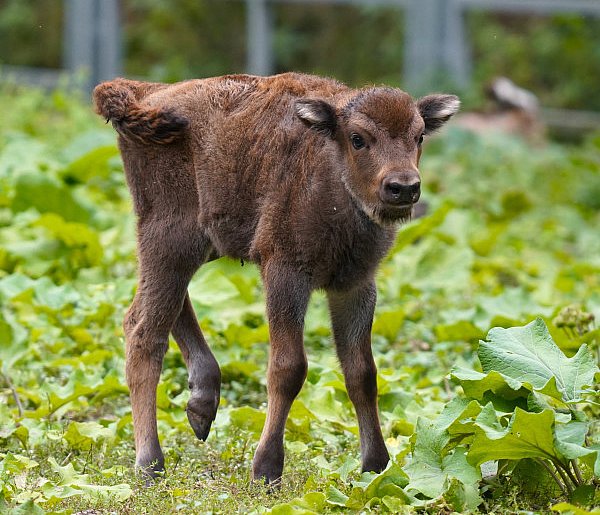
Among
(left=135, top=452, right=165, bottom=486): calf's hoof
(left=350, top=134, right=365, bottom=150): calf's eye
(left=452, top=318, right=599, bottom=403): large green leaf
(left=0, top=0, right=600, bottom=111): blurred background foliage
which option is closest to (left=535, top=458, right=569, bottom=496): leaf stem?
(left=452, top=318, right=599, bottom=403): large green leaf

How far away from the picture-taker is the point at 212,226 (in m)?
6.44

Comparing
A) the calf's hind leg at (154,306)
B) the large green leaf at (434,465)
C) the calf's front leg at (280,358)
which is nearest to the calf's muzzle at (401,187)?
the calf's front leg at (280,358)

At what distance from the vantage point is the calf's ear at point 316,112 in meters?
6.04

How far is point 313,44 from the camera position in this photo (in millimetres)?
23469

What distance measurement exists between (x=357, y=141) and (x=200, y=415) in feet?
6.20

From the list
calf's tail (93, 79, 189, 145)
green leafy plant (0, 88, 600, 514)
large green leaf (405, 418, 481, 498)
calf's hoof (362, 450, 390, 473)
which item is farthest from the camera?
calf's tail (93, 79, 189, 145)

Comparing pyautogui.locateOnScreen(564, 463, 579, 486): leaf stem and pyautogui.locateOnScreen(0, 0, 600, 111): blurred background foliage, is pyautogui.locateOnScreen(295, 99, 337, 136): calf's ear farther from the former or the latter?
pyautogui.locateOnScreen(0, 0, 600, 111): blurred background foliage

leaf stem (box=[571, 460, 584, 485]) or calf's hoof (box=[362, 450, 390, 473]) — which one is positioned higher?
leaf stem (box=[571, 460, 584, 485])

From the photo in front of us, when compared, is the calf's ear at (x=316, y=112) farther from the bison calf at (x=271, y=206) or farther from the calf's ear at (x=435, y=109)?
the calf's ear at (x=435, y=109)

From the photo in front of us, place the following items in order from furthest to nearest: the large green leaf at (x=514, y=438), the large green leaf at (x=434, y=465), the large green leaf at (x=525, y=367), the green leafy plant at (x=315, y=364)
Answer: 1. the large green leaf at (x=525, y=367)
2. the green leafy plant at (x=315, y=364)
3. the large green leaf at (x=434, y=465)
4. the large green leaf at (x=514, y=438)

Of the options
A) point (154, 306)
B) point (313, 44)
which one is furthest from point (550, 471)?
point (313, 44)

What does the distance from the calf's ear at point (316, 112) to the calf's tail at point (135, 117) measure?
85cm

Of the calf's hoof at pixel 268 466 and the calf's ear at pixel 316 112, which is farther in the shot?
the calf's ear at pixel 316 112

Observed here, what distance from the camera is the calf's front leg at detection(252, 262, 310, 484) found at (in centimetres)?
594
